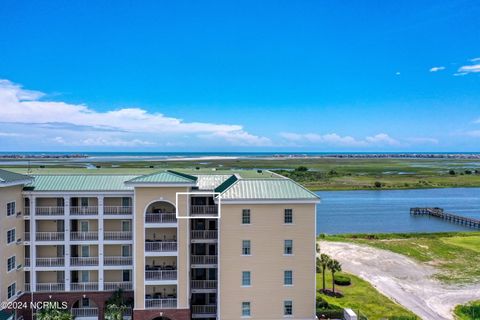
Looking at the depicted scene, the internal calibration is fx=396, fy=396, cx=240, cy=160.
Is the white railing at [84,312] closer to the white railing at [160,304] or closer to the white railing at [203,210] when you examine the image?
A: the white railing at [160,304]

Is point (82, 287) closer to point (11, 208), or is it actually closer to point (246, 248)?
point (11, 208)

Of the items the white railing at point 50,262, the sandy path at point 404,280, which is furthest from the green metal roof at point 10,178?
the sandy path at point 404,280

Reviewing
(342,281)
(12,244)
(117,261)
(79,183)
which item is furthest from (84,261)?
(342,281)

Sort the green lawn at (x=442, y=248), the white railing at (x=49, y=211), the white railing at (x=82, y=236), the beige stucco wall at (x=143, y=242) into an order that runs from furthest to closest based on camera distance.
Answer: the green lawn at (x=442, y=248), the white railing at (x=82, y=236), the white railing at (x=49, y=211), the beige stucco wall at (x=143, y=242)

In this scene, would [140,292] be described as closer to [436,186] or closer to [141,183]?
[141,183]

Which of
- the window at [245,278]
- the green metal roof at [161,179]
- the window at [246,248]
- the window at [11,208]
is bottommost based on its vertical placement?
the window at [245,278]

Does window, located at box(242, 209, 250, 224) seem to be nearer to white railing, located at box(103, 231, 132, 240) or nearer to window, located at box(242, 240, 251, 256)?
window, located at box(242, 240, 251, 256)

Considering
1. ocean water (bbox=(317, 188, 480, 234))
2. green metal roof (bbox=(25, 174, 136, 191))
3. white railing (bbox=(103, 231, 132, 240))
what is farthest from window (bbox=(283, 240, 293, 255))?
ocean water (bbox=(317, 188, 480, 234))
